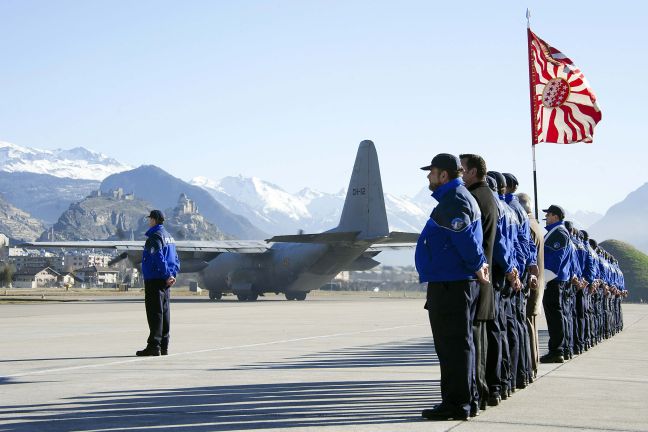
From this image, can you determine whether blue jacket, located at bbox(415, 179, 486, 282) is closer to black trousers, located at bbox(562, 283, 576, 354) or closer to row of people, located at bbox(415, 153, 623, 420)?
row of people, located at bbox(415, 153, 623, 420)

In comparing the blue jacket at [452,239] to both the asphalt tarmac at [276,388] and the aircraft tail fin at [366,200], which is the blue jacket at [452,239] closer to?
the asphalt tarmac at [276,388]

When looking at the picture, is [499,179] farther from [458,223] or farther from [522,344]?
[458,223]

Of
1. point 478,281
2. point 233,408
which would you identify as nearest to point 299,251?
point 233,408

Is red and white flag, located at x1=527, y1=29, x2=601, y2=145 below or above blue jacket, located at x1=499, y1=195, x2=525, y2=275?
above

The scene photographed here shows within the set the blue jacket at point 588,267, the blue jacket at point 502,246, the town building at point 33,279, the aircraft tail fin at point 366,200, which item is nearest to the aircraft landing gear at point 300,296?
the aircraft tail fin at point 366,200

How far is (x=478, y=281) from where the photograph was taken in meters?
8.47

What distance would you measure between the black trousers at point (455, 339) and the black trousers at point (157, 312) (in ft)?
23.0

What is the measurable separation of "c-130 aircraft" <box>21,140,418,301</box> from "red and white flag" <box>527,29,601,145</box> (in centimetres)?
2555

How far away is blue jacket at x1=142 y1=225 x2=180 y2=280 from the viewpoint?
1461cm

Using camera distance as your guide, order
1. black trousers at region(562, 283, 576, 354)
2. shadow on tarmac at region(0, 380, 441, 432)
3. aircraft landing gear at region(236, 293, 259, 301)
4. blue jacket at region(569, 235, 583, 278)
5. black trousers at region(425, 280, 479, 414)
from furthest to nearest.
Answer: aircraft landing gear at region(236, 293, 259, 301) < blue jacket at region(569, 235, 583, 278) < black trousers at region(562, 283, 576, 354) < black trousers at region(425, 280, 479, 414) < shadow on tarmac at region(0, 380, 441, 432)

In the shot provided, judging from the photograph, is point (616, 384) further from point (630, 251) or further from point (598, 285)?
point (630, 251)

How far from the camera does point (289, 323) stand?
1032 inches

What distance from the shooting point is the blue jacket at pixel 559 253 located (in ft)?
47.0

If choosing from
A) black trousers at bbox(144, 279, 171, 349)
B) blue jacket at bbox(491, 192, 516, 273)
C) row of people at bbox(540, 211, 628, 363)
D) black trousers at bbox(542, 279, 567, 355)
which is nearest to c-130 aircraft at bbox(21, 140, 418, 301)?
row of people at bbox(540, 211, 628, 363)
